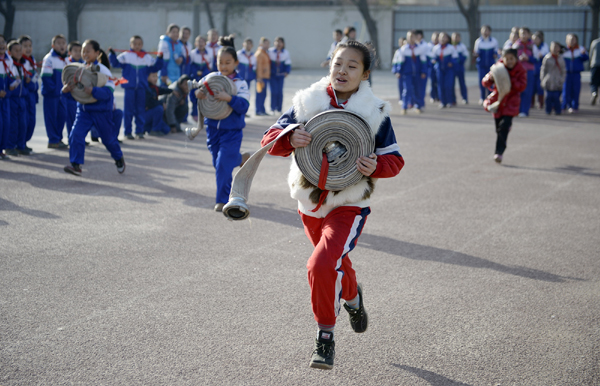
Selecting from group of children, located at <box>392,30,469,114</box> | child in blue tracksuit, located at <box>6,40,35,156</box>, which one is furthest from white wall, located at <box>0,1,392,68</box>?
child in blue tracksuit, located at <box>6,40,35,156</box>

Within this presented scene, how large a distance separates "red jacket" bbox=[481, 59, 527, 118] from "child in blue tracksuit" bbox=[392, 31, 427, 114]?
25.7ft

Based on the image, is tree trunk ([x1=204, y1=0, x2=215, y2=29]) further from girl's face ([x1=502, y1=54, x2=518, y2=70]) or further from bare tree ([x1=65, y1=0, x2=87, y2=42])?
girl's face ([x1=502, y1=54, x2=518, y2=70])

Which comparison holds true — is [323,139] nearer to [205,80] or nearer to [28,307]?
[28,307]

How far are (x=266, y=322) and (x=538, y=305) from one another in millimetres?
2004

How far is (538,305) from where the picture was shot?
464 centimetres

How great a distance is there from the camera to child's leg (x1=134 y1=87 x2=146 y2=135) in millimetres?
13438

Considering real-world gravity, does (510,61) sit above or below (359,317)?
Result: above

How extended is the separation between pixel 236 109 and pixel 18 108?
549 centimetres

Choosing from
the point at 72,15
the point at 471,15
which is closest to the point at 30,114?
the point at 72,15

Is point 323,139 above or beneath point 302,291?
above

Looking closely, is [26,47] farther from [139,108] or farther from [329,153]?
[329,153]

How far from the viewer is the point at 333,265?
3.39 meters

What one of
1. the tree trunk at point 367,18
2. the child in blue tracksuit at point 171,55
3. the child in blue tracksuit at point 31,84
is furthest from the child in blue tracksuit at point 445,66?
the tree trunk at point 367,18

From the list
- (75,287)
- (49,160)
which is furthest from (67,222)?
(49,160)
